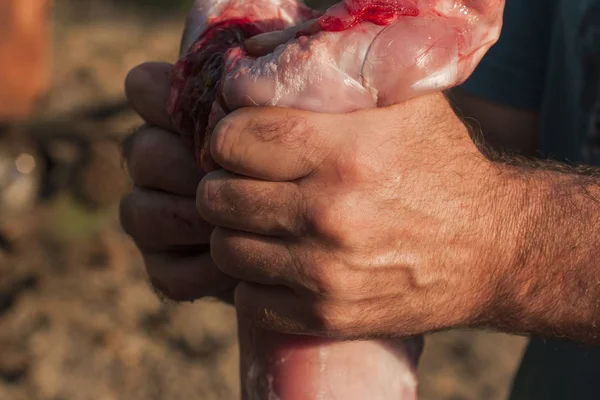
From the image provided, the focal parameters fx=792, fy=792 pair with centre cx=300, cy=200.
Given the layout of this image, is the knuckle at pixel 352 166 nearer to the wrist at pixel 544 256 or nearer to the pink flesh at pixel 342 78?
the pink flesh at pixel 342 78

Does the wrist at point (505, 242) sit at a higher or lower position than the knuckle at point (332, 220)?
lower

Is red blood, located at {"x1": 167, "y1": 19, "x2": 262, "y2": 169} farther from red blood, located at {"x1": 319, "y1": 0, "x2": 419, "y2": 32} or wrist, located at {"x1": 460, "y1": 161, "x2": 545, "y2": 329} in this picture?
wrist, located at {"x1": 460, "y1": 161, "x2": 545, "y2": 329}

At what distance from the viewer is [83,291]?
410 cm

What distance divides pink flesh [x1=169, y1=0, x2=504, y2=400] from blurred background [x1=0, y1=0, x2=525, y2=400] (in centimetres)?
199

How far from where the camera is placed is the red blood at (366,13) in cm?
117

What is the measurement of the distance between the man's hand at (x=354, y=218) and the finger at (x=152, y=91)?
344mm

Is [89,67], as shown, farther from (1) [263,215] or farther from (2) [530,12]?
(1) [263,215]

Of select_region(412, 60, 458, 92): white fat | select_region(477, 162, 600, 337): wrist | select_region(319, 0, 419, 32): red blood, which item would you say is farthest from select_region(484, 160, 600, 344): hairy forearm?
select_region(319, 0, 419, 32): red blood

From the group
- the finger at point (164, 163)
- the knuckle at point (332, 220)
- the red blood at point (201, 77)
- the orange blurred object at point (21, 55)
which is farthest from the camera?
the orange blurred object at point (21, 55)

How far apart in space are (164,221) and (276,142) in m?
0.46

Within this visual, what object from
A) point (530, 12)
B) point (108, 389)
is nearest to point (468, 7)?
point (530, 12)

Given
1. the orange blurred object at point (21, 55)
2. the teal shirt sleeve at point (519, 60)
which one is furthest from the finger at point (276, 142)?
the orange blurred object at point (21, 55)

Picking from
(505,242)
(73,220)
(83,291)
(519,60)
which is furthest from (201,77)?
(73,220)

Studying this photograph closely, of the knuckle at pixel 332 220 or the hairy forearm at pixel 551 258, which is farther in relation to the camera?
the hairy forearm at pixel 551 258
